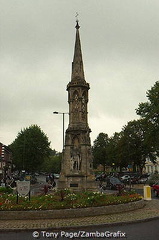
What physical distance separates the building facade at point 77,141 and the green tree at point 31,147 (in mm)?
34750

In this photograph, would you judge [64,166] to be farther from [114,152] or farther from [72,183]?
[114,152]

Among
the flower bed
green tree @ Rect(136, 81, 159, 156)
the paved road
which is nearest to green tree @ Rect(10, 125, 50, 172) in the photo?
green tree @ Rect(136, 81, 159, 156)

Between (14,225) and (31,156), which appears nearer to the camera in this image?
(14,225)

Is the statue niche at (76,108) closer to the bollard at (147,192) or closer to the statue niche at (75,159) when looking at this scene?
the statue niche at (75,159)

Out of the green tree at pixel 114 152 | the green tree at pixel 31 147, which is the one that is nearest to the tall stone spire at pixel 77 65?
the green tree at pixel 31 147

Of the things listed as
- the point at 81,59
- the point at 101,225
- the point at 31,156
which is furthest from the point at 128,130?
the point at 101,225

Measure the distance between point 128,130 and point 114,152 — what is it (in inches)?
573

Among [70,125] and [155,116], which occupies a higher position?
[155,116]

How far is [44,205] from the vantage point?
44.8 ft

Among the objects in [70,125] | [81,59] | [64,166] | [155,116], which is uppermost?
[81,59]

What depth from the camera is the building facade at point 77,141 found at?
2828 centimetres

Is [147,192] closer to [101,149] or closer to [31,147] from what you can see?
[31,147]

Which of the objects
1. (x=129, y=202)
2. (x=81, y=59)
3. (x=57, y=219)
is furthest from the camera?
(x=81, y=59)

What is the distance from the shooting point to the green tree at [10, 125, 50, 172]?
206 ft
